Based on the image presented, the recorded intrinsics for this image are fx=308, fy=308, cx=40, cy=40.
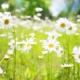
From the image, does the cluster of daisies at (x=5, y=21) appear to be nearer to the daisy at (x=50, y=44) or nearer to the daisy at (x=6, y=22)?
the daisy at (x=6, y=22)

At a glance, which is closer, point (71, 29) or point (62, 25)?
point (62, 25)

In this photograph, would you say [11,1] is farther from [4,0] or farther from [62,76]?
[62,76]

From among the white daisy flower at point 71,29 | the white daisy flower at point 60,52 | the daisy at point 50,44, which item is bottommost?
the white daisy flower at point 60,52

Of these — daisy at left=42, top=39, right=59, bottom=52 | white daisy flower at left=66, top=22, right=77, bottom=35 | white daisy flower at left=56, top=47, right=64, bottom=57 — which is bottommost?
white daisy flower at left=56, top=47, right=64, bottom=57

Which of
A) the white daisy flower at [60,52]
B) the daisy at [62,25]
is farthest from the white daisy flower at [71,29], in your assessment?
the white daisy flower at [60,52]

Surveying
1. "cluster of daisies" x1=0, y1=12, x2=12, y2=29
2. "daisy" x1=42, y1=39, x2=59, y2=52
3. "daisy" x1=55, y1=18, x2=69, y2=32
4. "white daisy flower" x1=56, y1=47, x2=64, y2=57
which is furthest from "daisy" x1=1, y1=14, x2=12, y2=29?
"white daisy flower" x1=56, y1=47, x2=64, y2=57

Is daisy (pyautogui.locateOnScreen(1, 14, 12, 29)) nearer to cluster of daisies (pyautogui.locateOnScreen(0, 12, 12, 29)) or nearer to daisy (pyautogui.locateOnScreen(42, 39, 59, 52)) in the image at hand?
cluster of daisies (pyautogui.locateOnScreen(0, 12, 12, 29))

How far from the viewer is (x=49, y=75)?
221cm

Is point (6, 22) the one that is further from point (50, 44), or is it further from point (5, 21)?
point (50, 44)

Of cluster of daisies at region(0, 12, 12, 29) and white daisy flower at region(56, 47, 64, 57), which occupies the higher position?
cluster of daisies at region(0, 12, 12, 29)

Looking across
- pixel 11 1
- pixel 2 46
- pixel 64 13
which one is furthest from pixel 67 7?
pixel 2 46

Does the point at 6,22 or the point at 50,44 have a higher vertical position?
the point at 6,22

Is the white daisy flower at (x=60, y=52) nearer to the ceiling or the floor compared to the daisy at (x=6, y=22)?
nearer to the floor

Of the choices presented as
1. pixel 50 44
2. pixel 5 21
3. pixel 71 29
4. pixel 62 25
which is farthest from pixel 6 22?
pixel 71 29
